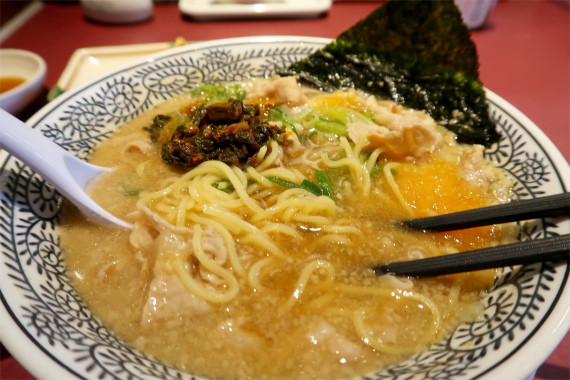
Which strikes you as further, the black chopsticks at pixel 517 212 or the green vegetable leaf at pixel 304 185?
the green vegetable leaf at pixel 304 185

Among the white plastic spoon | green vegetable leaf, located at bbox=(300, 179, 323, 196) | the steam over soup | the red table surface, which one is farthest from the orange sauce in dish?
green vegetable leaf, located at bbox=(300, 179, 323, 196)

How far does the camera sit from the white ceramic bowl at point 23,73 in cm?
294

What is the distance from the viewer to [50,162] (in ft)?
5.92

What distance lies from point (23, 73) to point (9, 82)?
0.18 meters

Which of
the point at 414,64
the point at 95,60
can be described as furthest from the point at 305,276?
the point at 95,60

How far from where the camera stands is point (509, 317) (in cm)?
140

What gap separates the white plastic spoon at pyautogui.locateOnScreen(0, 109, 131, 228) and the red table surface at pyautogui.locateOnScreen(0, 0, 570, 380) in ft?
5.90

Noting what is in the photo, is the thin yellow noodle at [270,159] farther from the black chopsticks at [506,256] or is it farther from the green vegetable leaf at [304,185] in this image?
the black chopsticks at [506,256]

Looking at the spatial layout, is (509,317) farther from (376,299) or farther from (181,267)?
(181,267)

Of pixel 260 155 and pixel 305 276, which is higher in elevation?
pixel 260 155

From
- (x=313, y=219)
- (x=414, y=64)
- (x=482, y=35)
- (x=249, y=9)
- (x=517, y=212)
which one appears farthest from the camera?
(x=249, y=9)

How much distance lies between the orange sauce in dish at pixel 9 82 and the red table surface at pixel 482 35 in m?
0.24

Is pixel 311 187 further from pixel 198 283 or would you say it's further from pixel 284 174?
pixel 198 283

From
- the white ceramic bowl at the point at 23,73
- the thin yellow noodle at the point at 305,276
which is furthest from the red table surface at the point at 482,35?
the thin yellow noodle at the point at 305,276
